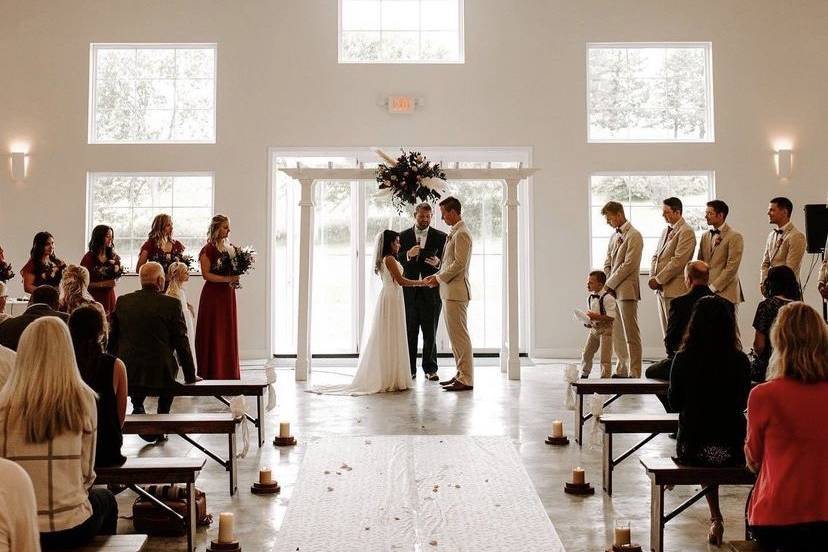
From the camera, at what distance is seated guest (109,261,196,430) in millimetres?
5766

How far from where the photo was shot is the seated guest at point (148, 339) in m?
5.77

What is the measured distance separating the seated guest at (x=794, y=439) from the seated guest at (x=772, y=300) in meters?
2.35

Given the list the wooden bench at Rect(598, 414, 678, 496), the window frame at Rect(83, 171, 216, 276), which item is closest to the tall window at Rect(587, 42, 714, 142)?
the window frame at Rect(83, 171, 216, 276)

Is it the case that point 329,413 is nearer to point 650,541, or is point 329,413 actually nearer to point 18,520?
point 650,541

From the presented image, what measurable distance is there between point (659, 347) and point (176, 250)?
6.35m

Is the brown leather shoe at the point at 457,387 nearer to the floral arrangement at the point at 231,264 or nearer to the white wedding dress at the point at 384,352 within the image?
the white wedding dress at the point at 384,352

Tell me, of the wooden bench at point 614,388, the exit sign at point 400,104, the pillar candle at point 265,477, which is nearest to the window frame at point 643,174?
the exit sign at point 400,104

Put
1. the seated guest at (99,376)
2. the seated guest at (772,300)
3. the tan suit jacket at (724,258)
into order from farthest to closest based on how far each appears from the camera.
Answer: the tan suit jacket at (724,258), the seated guest at (772,300), the seated guest at (99,376)

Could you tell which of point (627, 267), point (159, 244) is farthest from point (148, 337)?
point (627, 267)

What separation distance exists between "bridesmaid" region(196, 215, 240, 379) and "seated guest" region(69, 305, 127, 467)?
4.05m

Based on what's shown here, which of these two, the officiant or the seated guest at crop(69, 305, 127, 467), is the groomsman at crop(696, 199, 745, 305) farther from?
the seated guest at crop(69, 305, 127, 467)

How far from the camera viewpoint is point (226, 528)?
3750mm

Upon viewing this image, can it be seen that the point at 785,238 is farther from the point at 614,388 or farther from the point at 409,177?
the point at 409,177

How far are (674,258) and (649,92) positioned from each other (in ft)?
12.1
